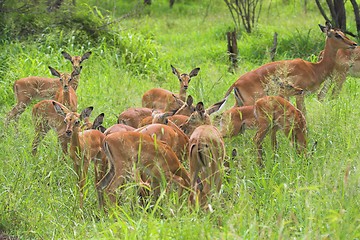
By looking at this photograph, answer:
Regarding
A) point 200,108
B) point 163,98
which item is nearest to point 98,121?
point 200,108

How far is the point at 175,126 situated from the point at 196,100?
2.42 metres

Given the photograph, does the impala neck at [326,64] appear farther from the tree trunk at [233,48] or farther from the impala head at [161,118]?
the tree trunk at [233,48]

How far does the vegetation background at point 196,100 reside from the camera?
13.6ft

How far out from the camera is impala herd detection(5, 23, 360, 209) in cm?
513

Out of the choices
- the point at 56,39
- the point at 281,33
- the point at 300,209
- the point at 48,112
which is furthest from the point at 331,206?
the point at 281,33

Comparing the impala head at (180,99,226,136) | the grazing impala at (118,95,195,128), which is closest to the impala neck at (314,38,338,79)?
the grazing impala at (118,95,195,128)

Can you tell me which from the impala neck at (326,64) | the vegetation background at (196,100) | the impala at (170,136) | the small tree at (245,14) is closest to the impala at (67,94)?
the vegetation background at (196,100)

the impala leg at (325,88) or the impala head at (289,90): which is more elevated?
the impala head at (289,90)

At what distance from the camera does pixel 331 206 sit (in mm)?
4230

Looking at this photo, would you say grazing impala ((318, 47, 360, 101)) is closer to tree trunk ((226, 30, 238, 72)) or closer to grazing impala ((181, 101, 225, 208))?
tree trunk ((226, 30, 238, 72))

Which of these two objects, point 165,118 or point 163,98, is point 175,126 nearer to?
point 165,118

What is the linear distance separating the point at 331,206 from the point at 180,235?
891 millimetres

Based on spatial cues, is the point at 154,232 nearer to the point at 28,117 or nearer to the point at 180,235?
the point at 180,235

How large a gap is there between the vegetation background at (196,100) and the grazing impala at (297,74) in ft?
0.92
